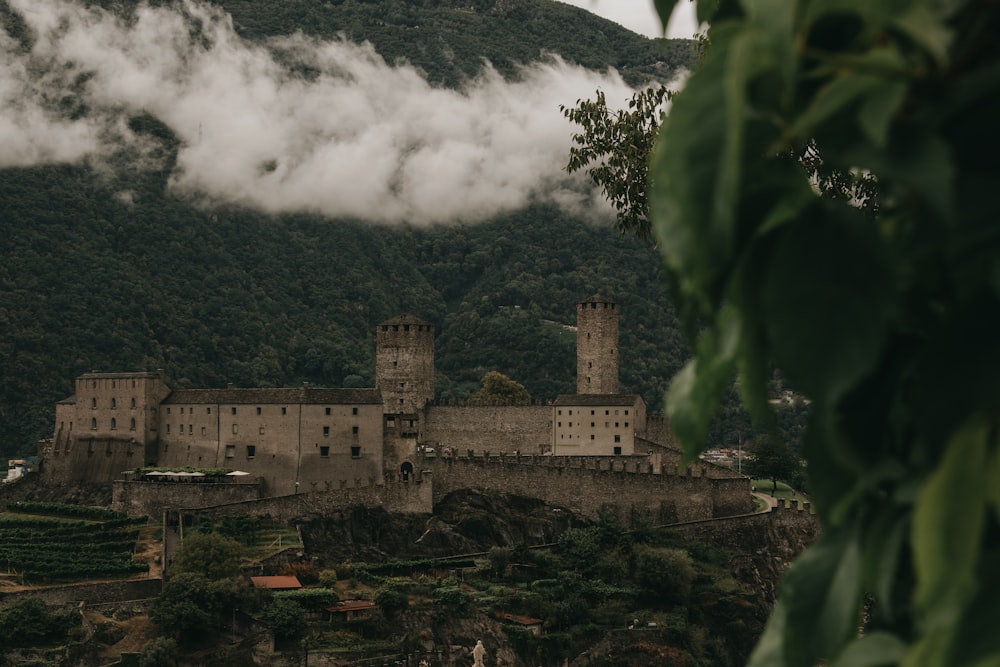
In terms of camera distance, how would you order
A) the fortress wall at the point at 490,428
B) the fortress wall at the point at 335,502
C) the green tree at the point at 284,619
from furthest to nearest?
the fortress wall at the point at 490,428
the fortress wall at the point at 335,502
the green tree at the point at 284,619

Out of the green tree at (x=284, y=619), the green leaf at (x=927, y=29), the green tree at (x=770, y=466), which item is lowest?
the green tree at (x=284, y=619)

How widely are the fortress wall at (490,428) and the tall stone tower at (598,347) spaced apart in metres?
11.0

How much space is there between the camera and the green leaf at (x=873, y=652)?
1690 millimetres

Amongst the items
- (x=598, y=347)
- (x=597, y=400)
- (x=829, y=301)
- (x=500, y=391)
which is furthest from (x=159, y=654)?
(x=500, y=391)

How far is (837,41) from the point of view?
1.76 metres

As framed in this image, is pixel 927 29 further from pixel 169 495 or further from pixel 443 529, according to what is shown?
pixel 169 495

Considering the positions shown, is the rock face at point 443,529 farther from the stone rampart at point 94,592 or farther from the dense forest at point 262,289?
the dense forest at point 262,289

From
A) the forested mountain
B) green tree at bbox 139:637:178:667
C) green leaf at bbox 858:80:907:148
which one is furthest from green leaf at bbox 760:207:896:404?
the forested mountain

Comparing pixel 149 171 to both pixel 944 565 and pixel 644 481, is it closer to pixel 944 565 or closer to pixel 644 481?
pixel 644 481

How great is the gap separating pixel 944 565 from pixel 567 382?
358ft

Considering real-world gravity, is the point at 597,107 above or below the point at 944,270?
above

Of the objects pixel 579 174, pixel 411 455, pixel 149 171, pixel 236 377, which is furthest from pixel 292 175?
pixel 411 455

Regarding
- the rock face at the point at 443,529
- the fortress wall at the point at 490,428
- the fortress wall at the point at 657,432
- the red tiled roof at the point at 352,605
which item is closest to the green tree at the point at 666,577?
the rock face at the point at 443,529

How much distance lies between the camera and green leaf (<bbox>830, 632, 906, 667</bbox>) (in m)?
1.69
